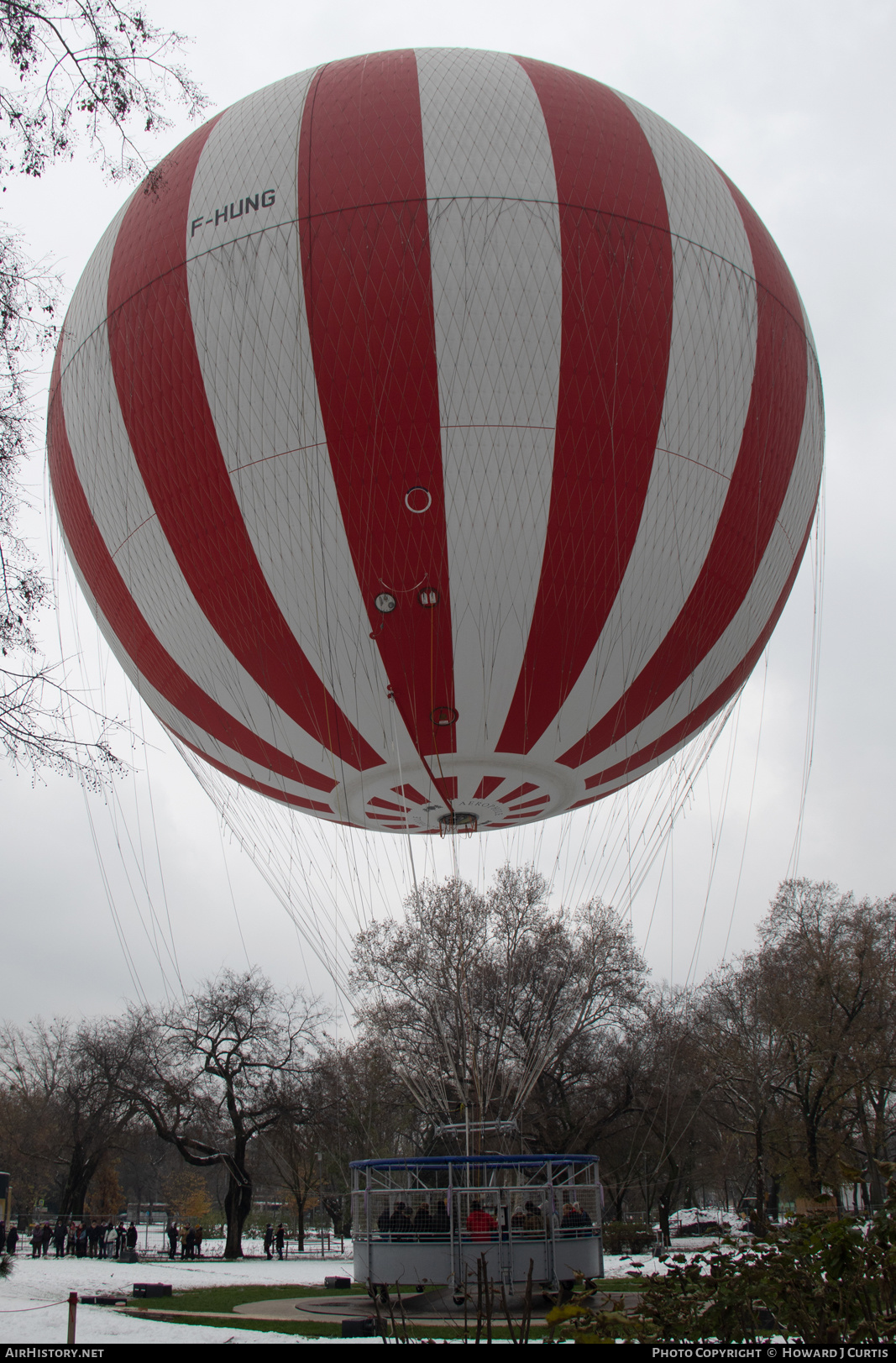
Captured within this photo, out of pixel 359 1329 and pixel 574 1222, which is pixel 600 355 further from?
pixel 359 1329

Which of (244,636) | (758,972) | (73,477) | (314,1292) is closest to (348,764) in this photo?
(244,636)

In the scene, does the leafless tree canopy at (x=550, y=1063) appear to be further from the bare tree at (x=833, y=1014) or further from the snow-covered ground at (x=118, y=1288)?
the snow-covered ground at (x=118, y=1288)

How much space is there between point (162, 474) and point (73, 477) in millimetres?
1534

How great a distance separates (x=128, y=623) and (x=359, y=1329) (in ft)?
24.0

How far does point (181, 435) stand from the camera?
8.01m

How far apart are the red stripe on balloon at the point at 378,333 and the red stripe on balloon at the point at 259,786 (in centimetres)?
354

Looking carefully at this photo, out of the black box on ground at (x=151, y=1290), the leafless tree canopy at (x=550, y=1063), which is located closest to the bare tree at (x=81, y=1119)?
the leafless tree canopy at (x=550, y=1063)

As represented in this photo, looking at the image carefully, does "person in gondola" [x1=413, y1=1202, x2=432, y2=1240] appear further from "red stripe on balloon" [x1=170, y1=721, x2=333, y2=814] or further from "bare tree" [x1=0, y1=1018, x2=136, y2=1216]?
"bare tree" [x1=0, y1=1018, x2=136, y2=1216]

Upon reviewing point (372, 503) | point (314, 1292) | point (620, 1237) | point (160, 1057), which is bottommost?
point (620, 1237)

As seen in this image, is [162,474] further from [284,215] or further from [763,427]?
[763,427]

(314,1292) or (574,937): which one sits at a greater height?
(574,937)

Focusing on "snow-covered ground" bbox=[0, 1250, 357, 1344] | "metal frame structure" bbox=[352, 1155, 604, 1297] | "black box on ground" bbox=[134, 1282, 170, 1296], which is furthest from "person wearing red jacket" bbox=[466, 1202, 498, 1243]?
"black box on ground" bbox=[134, 1282, 170, 1296]

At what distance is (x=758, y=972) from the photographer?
38.3 m

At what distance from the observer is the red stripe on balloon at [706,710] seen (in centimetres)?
1028
